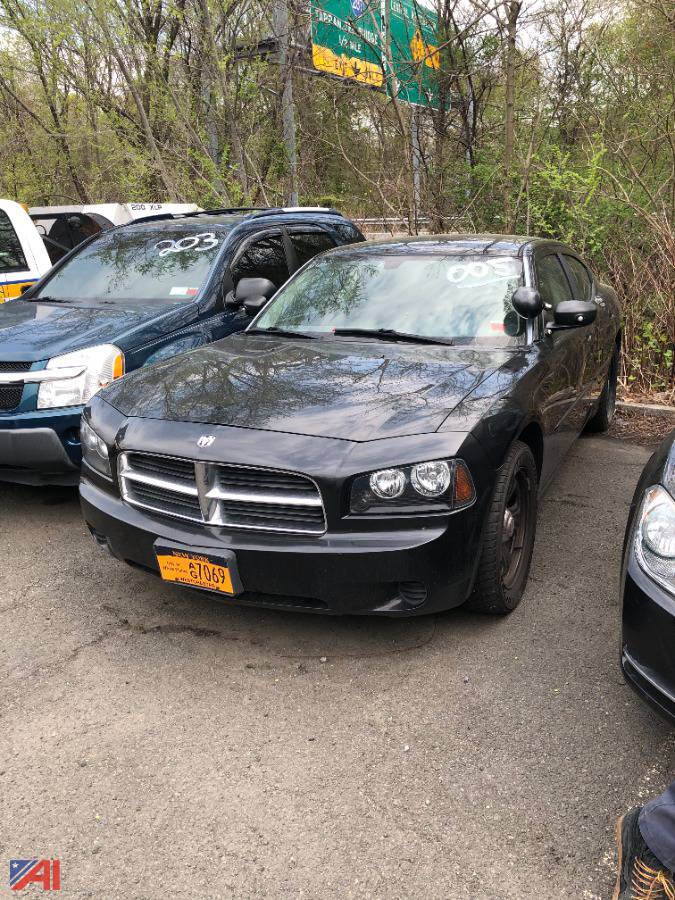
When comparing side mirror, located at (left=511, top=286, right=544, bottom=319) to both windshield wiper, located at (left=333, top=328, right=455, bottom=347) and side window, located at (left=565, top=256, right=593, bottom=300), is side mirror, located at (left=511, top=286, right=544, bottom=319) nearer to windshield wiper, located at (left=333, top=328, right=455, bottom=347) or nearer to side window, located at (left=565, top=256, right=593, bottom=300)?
windshield wiper, located at (left=333, top=328, right=455, bottom=347)

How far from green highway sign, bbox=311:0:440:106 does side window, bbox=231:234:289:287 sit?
3.78m

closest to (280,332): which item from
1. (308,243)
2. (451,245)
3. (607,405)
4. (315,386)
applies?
(315,386)

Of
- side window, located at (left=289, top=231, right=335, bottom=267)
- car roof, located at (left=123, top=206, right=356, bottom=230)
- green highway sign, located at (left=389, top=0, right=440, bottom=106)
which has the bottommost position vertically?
side window, located at (left=289, top=231, right=335, bottom=267)

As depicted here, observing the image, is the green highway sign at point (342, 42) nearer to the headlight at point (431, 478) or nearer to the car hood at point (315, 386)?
the car hood at point (315, 386)

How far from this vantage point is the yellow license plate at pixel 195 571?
2.91 metres

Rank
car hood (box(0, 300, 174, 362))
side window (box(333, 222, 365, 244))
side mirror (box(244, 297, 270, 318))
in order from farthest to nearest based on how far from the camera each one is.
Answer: side window (box(333, 222, 365, 244))
side mirror (box(244, 297, 270, 318))
car hood (box(0, 300, 174, 362))

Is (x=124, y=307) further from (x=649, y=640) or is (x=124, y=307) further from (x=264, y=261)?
(x=649, y=640)

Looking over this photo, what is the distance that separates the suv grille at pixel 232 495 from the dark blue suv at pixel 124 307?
1.47m

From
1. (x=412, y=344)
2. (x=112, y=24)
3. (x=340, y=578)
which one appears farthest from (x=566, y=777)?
(x=112, y=24)

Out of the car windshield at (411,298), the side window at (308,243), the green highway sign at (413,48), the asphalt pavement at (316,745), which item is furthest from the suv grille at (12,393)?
the green highway sign at (413,48)

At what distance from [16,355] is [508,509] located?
305 centimetres

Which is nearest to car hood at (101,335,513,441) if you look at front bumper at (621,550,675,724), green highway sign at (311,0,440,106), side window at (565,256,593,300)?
front bumper at (621,550,675,724)

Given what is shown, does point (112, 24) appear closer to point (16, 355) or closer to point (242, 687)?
point (16, 355)

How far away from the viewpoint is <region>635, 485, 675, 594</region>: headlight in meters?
2.24
